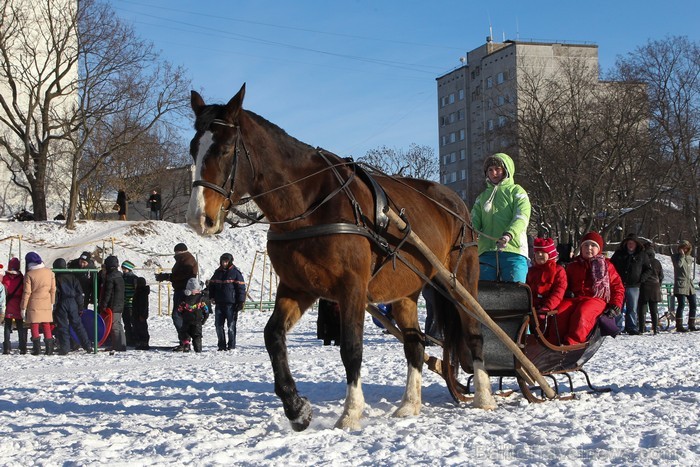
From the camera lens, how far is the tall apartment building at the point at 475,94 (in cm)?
7569

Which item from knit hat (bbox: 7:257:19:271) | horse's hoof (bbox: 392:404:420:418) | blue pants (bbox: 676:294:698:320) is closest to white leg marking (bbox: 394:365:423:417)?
horse's hoof (bbox: 392:404:420:418)

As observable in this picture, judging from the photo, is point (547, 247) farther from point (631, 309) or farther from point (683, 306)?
point (683, 306)

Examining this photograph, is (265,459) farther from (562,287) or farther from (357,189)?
(562,287)

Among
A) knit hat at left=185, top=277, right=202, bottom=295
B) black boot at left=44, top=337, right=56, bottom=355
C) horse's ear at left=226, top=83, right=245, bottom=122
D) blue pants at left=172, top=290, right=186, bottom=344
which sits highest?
horse's ear at left=226, top=83, right=245, bottom=122

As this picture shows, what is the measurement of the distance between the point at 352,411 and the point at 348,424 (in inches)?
3.9

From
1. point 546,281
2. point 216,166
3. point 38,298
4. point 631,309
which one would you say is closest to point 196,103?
point 216,166

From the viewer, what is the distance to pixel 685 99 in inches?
1820

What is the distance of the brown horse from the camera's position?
5.79 metres

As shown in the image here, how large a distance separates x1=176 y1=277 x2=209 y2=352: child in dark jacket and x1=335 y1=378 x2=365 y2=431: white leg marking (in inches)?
373

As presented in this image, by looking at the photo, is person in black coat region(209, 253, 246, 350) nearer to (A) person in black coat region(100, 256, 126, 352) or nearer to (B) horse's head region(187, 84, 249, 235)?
(A) person in black coat region(100, 256, 126, 352)

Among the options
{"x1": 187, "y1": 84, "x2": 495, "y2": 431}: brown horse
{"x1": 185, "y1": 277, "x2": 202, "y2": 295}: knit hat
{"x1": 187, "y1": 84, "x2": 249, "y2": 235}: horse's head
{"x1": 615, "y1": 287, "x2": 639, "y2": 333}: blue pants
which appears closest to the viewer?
{"x1": 187, "y1": 84, "x2": 249, "y2": 235}: horse's head

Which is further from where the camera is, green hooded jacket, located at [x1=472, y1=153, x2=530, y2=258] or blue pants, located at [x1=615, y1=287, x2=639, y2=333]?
blue pants, located at [x1=615, y1=287, x2=639, y2=333]

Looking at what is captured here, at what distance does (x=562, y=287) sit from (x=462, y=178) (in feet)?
283

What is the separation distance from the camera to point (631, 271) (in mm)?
17984
